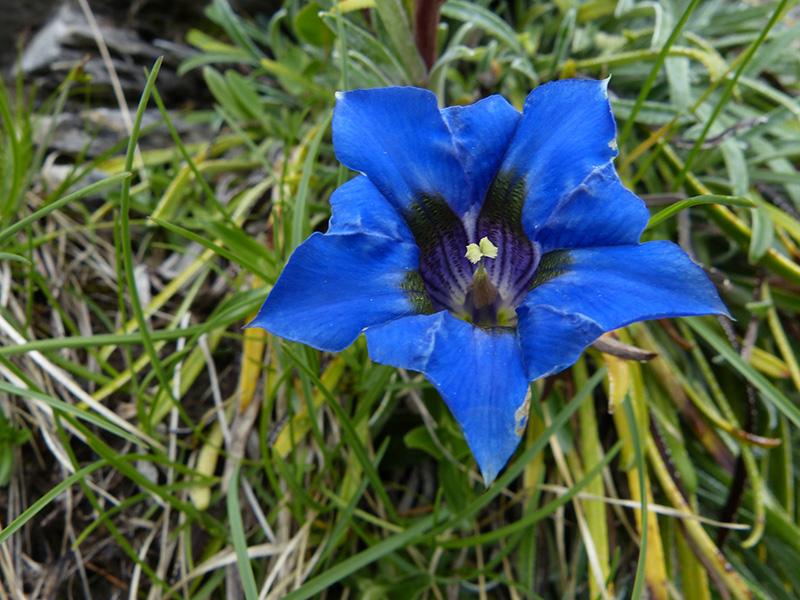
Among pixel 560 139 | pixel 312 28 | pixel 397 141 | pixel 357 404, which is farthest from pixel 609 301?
pixel 312 28

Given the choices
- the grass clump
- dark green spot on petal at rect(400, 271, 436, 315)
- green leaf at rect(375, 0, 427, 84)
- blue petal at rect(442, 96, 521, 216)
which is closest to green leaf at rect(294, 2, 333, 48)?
the grass clump

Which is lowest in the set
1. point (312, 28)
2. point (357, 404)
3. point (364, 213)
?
point (357, 404)

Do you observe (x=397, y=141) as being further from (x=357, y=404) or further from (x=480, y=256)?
(x=357, y=404)

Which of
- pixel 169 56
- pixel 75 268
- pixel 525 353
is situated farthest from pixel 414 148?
pixel 169 56

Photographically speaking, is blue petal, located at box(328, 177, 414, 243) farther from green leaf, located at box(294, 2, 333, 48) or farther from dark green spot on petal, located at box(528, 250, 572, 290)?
green leaf, located at box(294, 2, 333, 48)

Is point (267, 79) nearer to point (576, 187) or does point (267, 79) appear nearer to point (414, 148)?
point (414, 148)
